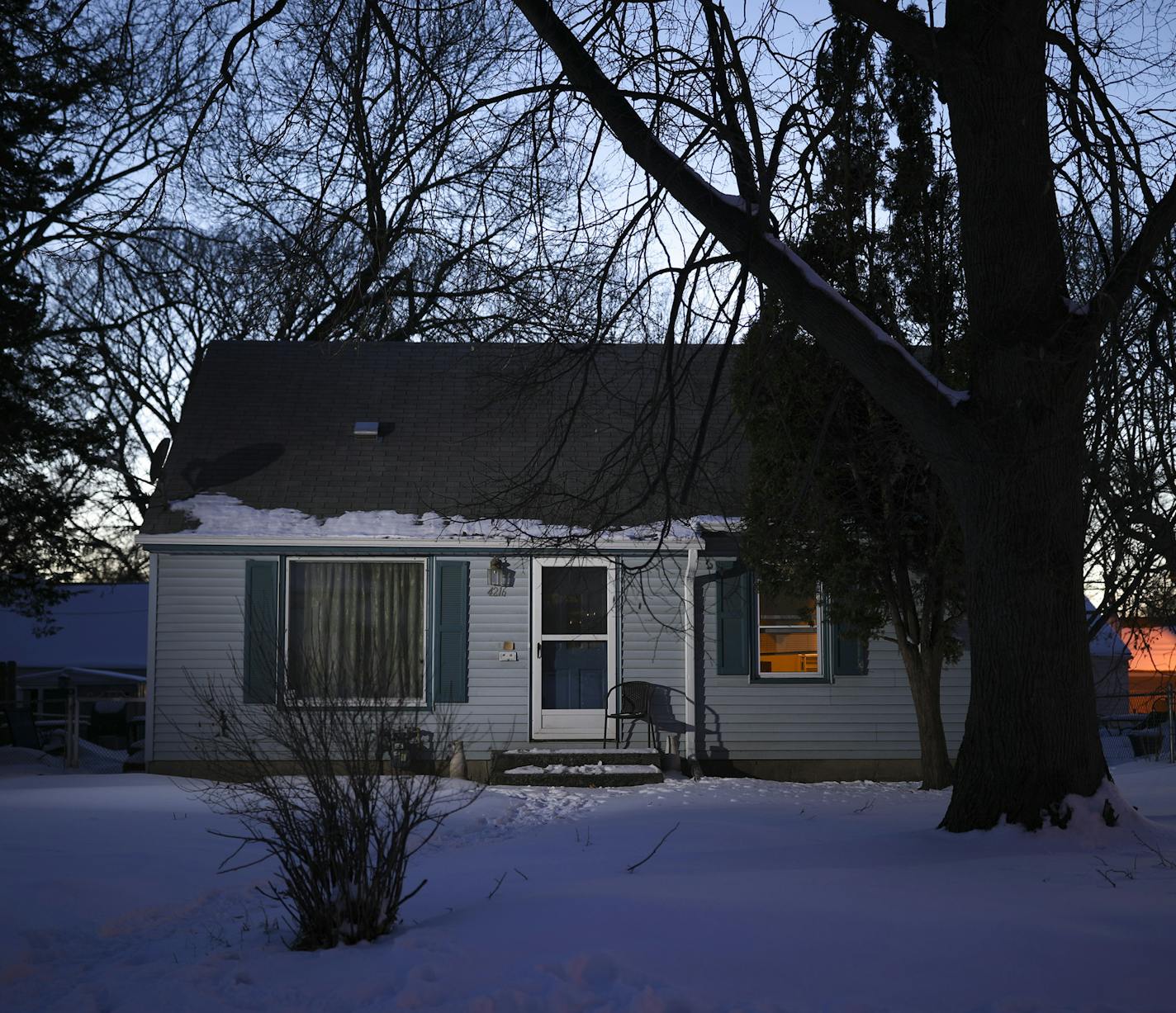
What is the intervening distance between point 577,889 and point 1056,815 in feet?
9.30

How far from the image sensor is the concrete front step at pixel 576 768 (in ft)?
38.6

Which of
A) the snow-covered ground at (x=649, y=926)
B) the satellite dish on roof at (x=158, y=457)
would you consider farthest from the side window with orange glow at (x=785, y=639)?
the satellite dish on roof at (x=158, y=457)

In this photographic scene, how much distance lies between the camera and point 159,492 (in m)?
13.2

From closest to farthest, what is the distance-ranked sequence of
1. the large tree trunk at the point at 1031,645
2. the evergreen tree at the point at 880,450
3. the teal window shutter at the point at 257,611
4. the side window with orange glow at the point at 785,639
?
1. the large tree trunk at the point at 1031,645
2. the evergreen tree at the point at 880,450
3. the teal window shutter at the point at 257,611
4. the side window with orange glow at the point at 785,639

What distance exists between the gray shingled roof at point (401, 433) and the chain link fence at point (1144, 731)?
671 centimetres

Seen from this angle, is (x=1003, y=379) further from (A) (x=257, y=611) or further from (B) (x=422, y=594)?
(A) (x=257, y=611)

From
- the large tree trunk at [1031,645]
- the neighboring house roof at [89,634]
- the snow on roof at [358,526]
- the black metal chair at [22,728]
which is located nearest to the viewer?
the large tree trunk at [1031,645]

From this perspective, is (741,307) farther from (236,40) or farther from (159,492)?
(159,492)

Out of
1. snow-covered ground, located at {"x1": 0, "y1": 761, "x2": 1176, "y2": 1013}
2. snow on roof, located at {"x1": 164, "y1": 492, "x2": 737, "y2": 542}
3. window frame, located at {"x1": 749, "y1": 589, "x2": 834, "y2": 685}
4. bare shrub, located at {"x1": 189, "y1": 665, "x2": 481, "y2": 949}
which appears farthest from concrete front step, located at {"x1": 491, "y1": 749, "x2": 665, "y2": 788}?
bare shrub, located at {"x1": 189, "y1": 665, "x2": 481, "y2": 949}

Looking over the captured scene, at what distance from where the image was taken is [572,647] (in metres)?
13.2

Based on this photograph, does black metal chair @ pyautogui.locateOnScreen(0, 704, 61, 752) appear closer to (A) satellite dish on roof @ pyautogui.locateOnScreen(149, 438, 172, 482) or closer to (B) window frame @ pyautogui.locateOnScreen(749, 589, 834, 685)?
(A) satellite dish on roof @ pyautogui.locateOnScreen(149, 438, 172, 482)

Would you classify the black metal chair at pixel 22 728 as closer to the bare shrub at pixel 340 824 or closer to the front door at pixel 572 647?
the front door at pixel 572 647

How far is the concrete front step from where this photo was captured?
463 inches

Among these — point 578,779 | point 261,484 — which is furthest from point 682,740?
point 261,484
